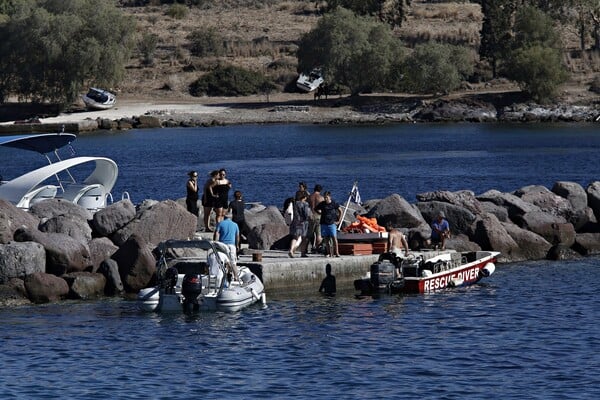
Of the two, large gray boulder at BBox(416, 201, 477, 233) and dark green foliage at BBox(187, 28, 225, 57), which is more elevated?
large gray boulder at BBox(416, 201, 477, 233)

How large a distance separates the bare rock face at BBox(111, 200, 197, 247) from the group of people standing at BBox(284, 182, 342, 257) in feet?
8.10

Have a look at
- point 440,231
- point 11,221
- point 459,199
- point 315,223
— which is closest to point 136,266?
point 11,221

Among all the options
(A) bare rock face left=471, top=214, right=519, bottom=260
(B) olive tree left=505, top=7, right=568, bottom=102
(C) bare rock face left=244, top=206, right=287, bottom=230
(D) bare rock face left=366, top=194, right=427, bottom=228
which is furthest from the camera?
(B) olive tree left=505, top=7, right=568, bottom=102

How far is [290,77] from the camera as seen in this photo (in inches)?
4323

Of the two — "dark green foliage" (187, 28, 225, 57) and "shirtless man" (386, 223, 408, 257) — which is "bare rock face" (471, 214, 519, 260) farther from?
"dark green foliage" (187, 28, 225, 57)

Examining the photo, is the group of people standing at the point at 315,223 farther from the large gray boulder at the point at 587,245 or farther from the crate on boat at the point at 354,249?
the large gray boulder at the point at 587,245

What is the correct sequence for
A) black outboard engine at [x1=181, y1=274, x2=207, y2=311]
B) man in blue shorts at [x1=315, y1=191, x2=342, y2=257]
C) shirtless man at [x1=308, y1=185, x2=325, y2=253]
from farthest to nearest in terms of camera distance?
shirtless man at [x1=308, y1=185, x2=325, y2=253], man in blue shorts at [x1=315, y1=191, x2=342, y2=257], black outboard engine at [x1=181, y1=274, x2=207, y2=311]

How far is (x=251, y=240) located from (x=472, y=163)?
3873cm

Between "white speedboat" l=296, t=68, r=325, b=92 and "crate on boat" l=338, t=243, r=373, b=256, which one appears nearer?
"crate on boat" l=338, t=243, r=373, b=256

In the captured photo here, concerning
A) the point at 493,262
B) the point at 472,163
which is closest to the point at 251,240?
the point at 493,262

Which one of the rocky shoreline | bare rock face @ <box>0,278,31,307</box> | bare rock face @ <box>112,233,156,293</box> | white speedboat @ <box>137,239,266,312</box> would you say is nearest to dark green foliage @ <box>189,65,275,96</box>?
the rocky shoreline

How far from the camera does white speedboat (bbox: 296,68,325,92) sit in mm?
106688

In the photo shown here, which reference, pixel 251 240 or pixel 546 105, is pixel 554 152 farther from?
pixel 251 240

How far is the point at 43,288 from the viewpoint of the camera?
2848 cm
